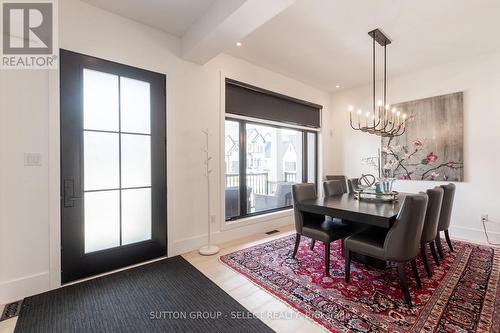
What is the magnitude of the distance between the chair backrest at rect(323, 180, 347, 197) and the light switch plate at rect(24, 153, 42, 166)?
3.42 metres

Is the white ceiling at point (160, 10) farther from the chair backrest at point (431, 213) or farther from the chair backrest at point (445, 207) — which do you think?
the chair backrest at point (445, 207)

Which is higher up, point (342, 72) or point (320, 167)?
point (342, 72)

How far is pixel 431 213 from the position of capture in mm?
2307

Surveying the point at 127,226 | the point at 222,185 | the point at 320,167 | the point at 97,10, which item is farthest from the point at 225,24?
the point at 320,167

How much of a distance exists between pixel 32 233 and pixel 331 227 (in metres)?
3.07

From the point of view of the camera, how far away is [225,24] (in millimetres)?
2324

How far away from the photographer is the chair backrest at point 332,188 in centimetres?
345

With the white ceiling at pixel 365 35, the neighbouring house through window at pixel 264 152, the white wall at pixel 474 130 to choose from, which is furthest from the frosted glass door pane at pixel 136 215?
the white wall at pixel 474 130

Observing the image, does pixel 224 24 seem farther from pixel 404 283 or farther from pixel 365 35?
pixel 404 283

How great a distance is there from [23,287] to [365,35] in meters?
4.66

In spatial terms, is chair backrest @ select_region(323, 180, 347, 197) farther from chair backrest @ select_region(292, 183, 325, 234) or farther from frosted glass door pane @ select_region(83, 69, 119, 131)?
frosted glass door pane @ select_region(83, 69, 119, 131)

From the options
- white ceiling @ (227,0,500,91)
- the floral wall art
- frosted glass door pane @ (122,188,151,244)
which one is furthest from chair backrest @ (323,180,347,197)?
frosted glass door pane @ (122,188,151,244)

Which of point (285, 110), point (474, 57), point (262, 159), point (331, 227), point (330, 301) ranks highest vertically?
point (474, 57)

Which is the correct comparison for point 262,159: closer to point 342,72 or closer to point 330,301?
point 342,72
